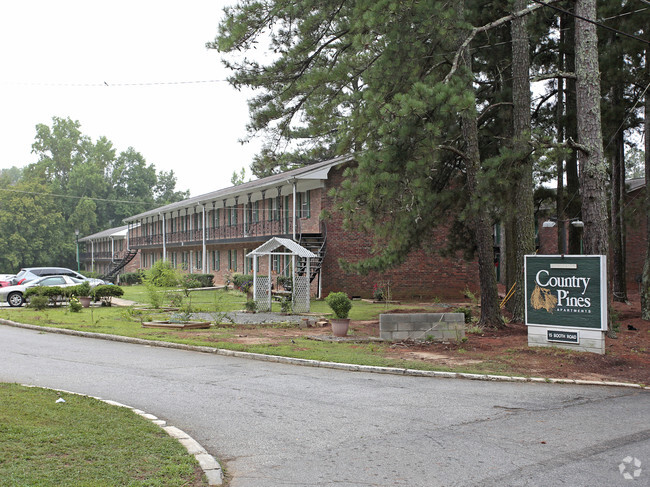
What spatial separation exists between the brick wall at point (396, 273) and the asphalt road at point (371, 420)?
19216 millimetres

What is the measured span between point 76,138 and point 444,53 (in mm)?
96377

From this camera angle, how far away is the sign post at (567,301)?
507 inches

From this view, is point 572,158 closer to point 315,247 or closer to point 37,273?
point 315,247

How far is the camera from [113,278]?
63812mm

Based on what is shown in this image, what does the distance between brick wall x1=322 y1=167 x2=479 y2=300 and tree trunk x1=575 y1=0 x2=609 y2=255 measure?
1620 cm

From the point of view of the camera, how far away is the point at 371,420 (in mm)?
7609

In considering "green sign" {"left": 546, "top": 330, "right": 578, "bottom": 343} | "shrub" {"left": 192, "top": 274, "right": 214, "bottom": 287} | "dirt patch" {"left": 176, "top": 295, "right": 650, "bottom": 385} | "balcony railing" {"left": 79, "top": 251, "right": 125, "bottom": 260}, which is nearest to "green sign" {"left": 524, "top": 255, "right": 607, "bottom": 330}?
"green sign" {"left": 546, "top": 330, "right": 578, "bottom": 343}

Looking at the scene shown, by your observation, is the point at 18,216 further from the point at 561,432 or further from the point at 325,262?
the point at 561,432

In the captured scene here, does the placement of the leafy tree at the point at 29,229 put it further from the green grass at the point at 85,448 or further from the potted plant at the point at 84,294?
the green grass at the point at 85,448

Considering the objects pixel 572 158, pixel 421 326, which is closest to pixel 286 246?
pixel 421 326

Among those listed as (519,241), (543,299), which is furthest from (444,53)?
(543,299)

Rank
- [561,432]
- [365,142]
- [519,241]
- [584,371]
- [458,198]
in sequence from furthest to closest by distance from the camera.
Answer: [458,198] → [519,241] → [365,142] → [584,371] → [561,432]

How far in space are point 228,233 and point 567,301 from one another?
31006 mm

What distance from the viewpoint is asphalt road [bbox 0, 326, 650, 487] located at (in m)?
5.67
